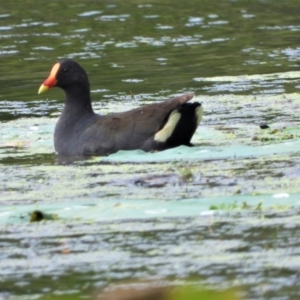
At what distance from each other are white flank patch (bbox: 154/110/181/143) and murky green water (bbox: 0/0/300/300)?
0.66 ft

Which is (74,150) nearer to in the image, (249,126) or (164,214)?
(249,126)

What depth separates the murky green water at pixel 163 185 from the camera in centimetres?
560

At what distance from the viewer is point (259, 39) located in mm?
20500

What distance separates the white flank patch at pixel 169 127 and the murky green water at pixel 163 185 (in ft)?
0.66

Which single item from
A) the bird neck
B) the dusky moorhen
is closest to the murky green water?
the dusky moorhen

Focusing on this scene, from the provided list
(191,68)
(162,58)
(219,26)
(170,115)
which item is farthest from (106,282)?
(219,26)

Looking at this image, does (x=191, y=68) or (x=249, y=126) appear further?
(x=191, y=68)

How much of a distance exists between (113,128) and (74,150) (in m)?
0.49

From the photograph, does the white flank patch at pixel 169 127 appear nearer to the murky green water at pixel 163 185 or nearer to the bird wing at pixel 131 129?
the bird wing at pixel 131 129

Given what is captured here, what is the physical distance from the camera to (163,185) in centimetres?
793

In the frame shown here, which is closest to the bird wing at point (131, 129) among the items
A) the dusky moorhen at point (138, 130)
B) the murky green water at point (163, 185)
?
the dusky moorhen at point (138, 130)

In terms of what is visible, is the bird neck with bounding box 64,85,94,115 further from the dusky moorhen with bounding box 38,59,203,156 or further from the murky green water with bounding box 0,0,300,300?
the murky green water with bounding box 0,0,300,300

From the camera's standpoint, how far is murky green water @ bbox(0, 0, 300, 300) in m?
5.60

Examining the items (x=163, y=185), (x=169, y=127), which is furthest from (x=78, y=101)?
(x=163, y=185)
